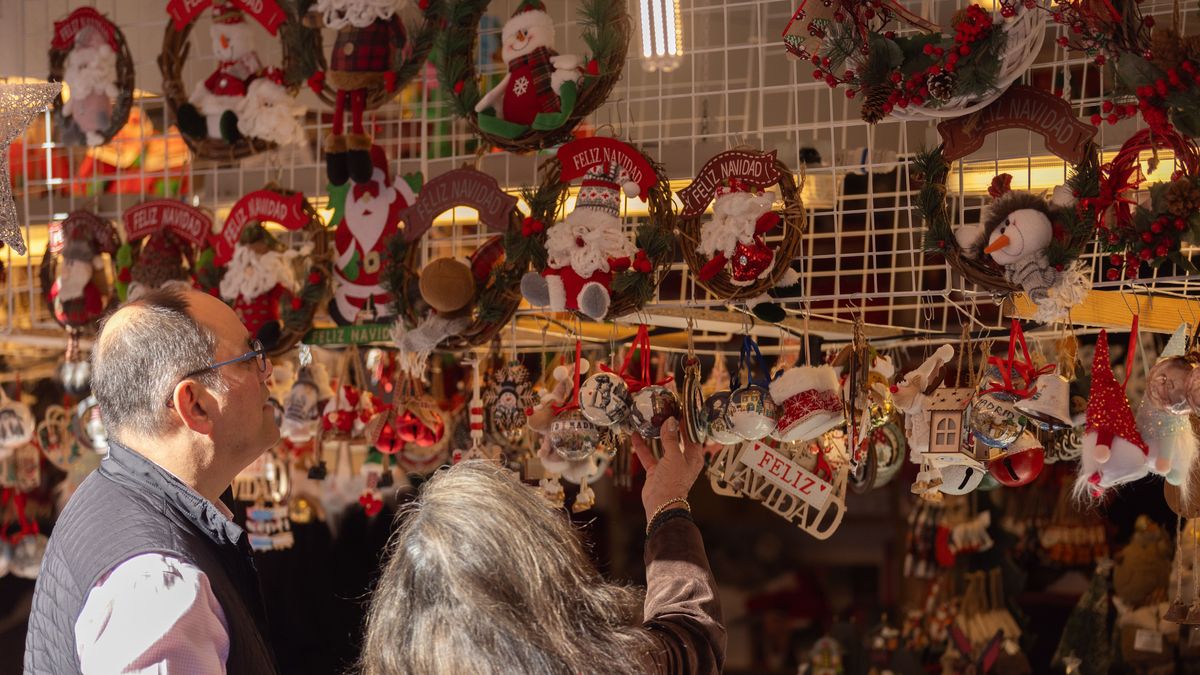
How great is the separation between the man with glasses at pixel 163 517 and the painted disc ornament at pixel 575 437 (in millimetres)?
539

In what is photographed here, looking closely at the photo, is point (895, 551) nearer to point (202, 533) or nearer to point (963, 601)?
point (963, 601)

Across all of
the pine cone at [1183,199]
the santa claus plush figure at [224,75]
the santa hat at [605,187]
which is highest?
the santa claus plush figure at [224,75]

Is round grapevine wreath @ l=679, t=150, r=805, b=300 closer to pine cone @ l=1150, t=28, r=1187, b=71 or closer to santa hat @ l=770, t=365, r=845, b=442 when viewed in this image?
santa hat @ l=770, t=365, r=845, b=442

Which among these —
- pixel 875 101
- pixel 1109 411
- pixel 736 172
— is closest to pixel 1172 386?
pixel 1109 411

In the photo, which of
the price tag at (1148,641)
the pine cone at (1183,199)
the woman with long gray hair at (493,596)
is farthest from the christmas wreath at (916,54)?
the price tag at (1148,641)

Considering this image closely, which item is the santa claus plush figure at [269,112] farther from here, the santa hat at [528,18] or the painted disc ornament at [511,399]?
the painted disc ornament at [511,399]

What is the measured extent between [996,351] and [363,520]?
168 centimetres

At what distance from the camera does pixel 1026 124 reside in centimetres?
175

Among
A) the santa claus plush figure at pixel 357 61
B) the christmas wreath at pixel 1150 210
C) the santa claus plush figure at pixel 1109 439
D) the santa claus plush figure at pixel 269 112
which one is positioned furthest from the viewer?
the santa claus plush figure at pixel 269 112

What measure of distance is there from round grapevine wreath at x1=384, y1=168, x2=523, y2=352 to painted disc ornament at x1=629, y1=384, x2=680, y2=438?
32cm

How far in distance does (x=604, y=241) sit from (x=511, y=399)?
356 mm

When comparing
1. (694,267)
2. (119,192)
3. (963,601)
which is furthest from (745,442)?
(963,601)

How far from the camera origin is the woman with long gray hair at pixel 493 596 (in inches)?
42.6

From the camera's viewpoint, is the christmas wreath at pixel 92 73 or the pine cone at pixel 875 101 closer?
the pine cone at pixel 875 101
